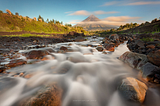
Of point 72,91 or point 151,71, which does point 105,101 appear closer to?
point 72,91

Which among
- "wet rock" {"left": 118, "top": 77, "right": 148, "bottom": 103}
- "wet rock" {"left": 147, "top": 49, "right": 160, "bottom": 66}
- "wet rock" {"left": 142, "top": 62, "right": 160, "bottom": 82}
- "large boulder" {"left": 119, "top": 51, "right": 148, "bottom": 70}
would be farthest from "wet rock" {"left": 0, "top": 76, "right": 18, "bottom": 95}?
"wet rock" {"left": 147, "top": 49, "right": 160, "bottom": 66}

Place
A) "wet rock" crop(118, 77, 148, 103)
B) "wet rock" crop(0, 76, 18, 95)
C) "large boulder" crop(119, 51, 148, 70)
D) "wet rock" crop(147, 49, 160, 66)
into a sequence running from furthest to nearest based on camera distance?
"large boulder" crop(119, 51, 148, 70)
"wet rock" crop(147, 49, 160, 66)
"wet rock" crop(0, 76, 18, 95)
"wet rock" crop(118, 77, 148, 103)

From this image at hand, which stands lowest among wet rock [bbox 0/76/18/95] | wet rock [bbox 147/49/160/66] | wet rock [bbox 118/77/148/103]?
wet rock [bbox 118/77/148/103]

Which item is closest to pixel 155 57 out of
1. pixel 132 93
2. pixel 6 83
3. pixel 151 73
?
pixel 151 73

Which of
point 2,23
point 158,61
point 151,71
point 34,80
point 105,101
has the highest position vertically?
point 2,23

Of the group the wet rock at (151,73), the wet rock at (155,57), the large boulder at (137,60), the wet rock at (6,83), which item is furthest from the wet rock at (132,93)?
the wet rock at (6,83)

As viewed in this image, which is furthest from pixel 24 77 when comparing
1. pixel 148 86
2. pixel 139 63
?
pixel 139 63

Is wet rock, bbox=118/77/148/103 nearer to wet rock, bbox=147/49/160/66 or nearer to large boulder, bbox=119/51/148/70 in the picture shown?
wet rock, bbox=147/49/160/66

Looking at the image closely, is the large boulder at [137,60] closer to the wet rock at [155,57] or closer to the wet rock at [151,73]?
the wet rock at [155,57]

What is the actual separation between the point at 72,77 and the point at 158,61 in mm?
3273

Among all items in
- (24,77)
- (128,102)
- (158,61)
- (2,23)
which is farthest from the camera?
(2,23)

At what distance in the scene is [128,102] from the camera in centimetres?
181

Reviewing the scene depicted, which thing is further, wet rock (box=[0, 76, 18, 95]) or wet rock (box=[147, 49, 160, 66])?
wet rock (box=[147, 49, 160, 66])

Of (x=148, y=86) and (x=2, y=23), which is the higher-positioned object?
(x=2, y=23)
